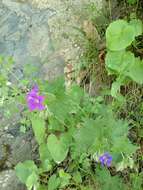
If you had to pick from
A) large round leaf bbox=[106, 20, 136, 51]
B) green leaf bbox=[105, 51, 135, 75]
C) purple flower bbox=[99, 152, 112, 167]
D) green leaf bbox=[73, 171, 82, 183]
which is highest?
large round leaf bbox=[106, 20, 136, 51]

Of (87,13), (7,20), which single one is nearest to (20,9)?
(7,20)

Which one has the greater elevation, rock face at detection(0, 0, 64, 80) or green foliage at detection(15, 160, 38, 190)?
rock face at detection(0, 0, 64, 80)

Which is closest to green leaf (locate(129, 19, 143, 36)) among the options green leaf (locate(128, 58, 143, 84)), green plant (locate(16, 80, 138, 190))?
green leaf (locate(128, 58, 143, 84))

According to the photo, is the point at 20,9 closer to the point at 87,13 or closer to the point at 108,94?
the point at 87,13

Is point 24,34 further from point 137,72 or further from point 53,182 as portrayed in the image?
point 53,182

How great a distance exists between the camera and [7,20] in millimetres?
2668

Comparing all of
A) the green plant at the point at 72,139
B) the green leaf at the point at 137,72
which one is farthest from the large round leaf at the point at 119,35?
the green plant at the point at 72,139

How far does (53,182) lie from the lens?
227cm

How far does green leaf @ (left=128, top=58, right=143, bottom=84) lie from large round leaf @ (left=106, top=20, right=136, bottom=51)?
4.2 inches

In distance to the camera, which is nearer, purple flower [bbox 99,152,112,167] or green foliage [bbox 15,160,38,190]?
purple flower [bbox 99,152,112,167]

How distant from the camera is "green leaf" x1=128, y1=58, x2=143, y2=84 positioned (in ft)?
7.59

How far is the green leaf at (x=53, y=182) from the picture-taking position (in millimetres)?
2254

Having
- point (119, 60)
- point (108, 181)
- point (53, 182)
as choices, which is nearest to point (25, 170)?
point (53, 182)

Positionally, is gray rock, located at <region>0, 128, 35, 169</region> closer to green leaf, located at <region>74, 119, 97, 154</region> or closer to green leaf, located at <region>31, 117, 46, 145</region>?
green leaf, located at <region>31, 117, 46, 145</region>
